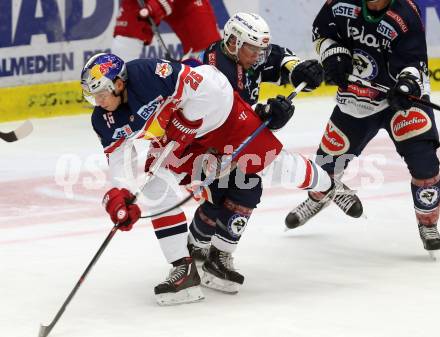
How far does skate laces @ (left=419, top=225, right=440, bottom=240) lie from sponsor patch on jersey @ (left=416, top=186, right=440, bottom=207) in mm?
108

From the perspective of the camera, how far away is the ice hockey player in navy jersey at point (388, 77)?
5223 mm

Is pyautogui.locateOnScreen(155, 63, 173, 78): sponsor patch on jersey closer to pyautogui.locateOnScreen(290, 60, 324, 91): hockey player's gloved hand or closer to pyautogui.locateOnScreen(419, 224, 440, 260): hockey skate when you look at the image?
pyautogui.locateOnScreen(290, 60, 324, 91): hockey player's gloved hand

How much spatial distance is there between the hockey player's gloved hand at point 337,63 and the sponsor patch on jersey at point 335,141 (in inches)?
11.1

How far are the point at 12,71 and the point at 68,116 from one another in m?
0.51

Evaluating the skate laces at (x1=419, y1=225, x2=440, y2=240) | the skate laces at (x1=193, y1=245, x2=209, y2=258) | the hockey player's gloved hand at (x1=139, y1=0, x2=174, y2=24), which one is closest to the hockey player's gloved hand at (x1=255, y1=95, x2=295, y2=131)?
the skate laces at (x1=193, y1=245, x2=209, y2=258)

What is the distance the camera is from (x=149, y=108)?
4.55 m

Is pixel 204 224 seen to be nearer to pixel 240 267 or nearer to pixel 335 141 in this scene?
pixel 240 267

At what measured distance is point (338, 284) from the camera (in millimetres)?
4941

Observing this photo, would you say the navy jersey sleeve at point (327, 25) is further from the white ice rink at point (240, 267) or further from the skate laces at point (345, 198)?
the white ice rink at point (240, 267)

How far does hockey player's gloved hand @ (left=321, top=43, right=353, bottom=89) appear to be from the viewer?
5.38 m

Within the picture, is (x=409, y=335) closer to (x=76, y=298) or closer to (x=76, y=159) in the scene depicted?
(x=76, y=298)

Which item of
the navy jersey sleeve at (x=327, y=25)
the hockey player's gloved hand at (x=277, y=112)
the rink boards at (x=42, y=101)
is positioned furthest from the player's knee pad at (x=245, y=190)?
the rink boards at (x=42, y=101)

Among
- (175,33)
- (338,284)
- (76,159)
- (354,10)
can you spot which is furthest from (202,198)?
(175,33)

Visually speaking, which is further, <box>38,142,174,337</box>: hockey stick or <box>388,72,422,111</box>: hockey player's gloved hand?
<box>388,72,422,111</box>: hockey player's gloved hand
